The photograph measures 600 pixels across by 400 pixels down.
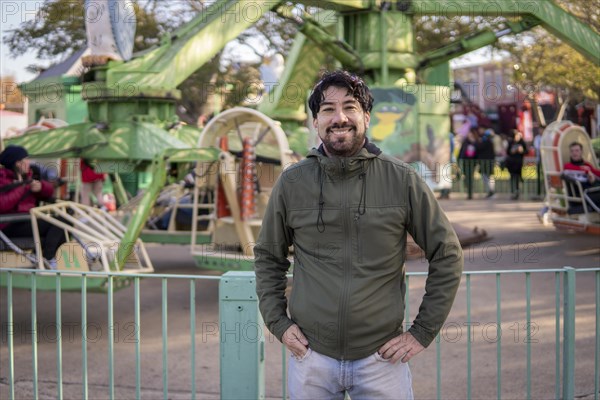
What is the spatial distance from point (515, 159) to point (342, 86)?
17.7 meters

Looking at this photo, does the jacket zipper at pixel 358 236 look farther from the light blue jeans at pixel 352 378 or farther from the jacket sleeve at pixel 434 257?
the light blue jeans at pixel 352 378

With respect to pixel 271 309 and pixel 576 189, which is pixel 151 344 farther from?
pixel 576 189

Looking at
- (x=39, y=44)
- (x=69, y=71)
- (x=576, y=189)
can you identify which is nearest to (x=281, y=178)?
(x=576, y=189)

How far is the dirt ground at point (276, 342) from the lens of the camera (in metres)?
5.62

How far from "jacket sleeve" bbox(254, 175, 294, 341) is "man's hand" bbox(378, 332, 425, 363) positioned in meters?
0.35

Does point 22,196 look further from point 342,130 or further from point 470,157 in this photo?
point 470,157

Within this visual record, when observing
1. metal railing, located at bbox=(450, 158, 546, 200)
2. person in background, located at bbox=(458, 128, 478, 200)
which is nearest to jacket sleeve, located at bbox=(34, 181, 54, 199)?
metal railing, located at bbox=(450, 158, 546, 200)

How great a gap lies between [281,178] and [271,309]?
47 centimetres

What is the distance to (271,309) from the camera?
2.91 m

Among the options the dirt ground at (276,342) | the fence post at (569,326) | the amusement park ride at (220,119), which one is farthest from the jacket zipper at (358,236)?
the amusement park ride at (220,119)

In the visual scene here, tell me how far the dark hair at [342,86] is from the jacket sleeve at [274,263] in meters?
0.31

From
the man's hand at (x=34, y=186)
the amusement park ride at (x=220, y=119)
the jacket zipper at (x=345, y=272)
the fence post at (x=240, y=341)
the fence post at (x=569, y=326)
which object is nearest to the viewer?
the jacket zipper at (x=345, y=272)

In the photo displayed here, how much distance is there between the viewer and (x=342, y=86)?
2.85 m

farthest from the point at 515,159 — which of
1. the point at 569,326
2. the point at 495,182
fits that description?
the point at 569,326
